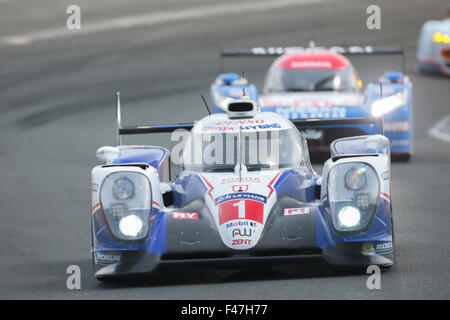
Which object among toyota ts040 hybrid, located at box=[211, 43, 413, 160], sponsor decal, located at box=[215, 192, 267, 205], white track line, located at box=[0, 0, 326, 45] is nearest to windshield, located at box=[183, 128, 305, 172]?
sponsor decal, located at box=[215, 192, 267, 205]

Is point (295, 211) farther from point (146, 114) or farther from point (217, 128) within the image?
point (146, 114)

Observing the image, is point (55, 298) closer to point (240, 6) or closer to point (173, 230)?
point (173, 230)

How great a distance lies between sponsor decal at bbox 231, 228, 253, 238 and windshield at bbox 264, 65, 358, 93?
854 centimetres

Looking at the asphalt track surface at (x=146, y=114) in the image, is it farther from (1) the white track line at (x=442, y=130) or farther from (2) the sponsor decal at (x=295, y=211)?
(2) the sponsor decal at (x=295, y=211)

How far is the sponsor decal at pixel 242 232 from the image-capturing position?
8359 mm

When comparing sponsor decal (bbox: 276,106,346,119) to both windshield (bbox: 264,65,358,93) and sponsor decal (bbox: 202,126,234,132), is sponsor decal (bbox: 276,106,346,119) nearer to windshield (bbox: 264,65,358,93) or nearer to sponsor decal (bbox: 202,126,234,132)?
windshield (bbox: 264,65,358,93)

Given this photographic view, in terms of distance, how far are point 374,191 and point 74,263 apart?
288 cm

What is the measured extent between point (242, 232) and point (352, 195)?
910 millimetres

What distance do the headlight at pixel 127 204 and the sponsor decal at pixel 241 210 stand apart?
582mm

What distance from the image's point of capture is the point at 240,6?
3272 cm

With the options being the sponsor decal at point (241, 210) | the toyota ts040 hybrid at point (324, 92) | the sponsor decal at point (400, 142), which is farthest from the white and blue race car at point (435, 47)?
the sponsor decal at point (241, 210)

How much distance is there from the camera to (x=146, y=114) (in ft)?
67.7

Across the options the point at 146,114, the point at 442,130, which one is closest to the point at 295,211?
the point at 442,130

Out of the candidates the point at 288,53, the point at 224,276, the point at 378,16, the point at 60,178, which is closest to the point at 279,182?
the point at 224,276
